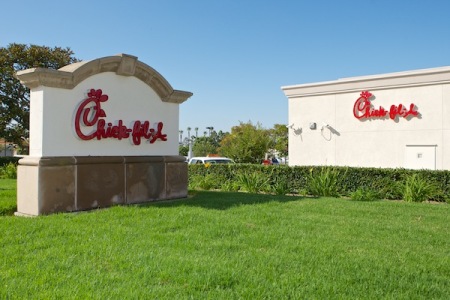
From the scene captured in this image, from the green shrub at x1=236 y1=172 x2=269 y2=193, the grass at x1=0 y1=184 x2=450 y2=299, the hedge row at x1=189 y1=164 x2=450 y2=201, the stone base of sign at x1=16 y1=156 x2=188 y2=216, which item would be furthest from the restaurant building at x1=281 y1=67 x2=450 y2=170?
the stone base of sign at x1=16 y1=156 x2=188 y2=216

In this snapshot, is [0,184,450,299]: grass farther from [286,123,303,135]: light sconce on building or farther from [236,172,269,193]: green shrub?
[286,123,303,135]: light sconce on building

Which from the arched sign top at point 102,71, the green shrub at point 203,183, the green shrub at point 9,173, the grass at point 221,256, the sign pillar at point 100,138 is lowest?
the grass at point 221,256

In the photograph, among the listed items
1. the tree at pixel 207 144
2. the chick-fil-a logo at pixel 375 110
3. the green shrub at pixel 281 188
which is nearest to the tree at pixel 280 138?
the tree at pixel 207 144

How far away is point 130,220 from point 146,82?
4.38 m

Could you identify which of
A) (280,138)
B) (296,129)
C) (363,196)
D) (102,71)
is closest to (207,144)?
(280,138)

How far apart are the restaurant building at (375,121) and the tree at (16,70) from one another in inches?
667

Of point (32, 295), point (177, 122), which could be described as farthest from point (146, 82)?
point (32, 295)

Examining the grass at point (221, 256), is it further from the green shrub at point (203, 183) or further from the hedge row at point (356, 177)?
the green shrub at point (203, 183)

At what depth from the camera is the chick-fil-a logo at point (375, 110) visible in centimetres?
1725

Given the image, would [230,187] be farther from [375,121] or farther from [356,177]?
[375,121]

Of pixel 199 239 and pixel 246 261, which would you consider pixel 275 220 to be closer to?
pixel 199 239

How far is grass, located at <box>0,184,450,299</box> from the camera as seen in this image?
417 cm

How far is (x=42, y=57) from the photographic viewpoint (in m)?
27.7

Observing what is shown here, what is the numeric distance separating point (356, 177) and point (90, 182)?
922cm
